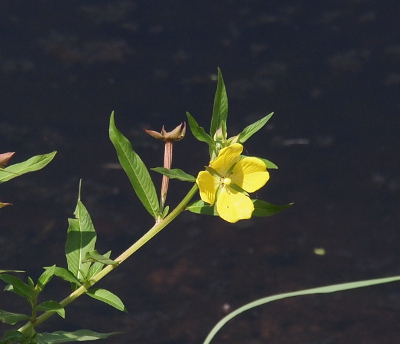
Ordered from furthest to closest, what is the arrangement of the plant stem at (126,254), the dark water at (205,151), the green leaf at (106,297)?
the dark water at (205,151) < the green leaf at (106,297) < the plant stem at (126,254)

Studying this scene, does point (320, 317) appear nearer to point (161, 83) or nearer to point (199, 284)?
point (199, 284)

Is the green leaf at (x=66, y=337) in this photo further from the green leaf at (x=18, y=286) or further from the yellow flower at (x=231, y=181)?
the yellow flower at (x=231, y=181)

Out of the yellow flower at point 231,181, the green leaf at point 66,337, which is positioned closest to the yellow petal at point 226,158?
the yellow flower at point 231,181

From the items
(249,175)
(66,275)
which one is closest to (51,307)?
(66,275)

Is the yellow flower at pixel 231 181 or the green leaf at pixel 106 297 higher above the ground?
the yellow flower at pixel 231 181

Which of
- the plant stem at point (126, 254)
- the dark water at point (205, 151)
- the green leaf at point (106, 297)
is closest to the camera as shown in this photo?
the plant stem at point (126, 254)

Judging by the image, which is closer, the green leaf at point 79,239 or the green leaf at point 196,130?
the green leaf at point 196,130

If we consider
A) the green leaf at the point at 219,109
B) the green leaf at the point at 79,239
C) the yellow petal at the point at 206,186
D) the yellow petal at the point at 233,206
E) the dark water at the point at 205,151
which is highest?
the green leaf at the point at 219,109
